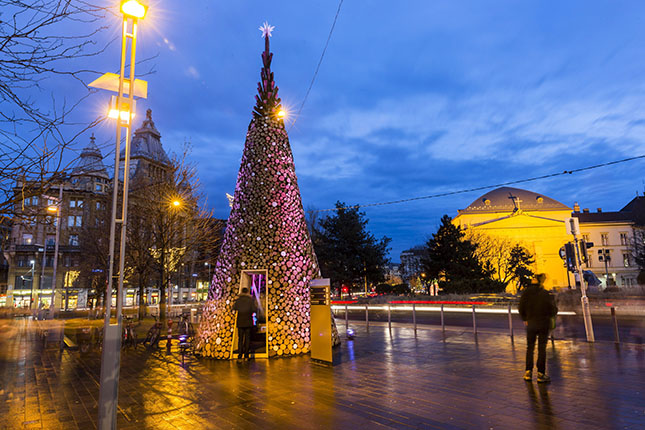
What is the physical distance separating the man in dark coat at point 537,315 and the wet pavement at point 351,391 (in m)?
0.48

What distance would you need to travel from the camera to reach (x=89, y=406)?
5.91 m

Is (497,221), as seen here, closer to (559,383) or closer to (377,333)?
(377,333)

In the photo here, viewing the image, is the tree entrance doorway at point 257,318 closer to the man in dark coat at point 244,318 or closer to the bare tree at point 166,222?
the man in dark coat at point 244,318

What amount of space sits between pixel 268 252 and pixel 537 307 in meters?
6.02

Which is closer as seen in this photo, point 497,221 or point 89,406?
point 89,406

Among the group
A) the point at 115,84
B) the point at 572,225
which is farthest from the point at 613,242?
the point at 115,84

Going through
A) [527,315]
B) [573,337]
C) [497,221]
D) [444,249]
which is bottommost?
[573,337]

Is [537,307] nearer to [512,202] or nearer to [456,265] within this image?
[456,265]

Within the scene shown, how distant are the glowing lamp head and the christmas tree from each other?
511cm

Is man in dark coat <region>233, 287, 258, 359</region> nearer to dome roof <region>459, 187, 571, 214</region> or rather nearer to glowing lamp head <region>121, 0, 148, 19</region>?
glowing lamp head <region>121, 0, 148, 19</region>

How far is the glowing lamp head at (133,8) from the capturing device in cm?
521

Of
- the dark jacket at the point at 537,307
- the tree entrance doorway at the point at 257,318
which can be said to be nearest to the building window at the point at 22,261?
the tree entrance doorway at the point at 257,318

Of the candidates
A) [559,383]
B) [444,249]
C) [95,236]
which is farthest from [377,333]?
[444,249]

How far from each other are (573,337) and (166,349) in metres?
13.2
